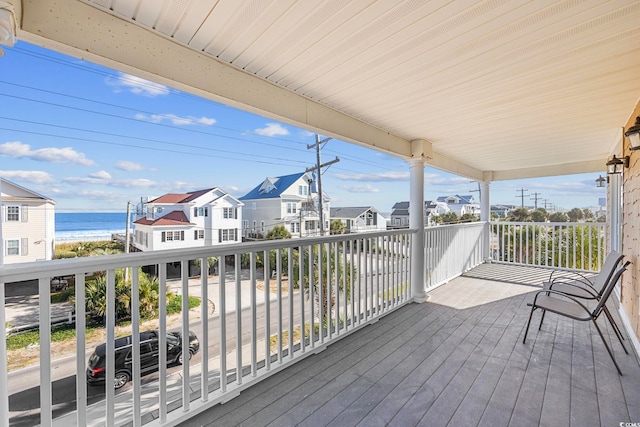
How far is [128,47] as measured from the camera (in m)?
1.53

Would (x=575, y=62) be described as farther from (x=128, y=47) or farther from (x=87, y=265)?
(x=87, y=265)

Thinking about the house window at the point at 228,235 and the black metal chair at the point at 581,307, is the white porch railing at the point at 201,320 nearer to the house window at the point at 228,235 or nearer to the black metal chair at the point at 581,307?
the house window at the point at 228,235

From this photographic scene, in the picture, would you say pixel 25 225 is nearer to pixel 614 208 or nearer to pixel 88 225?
pixel 88 225

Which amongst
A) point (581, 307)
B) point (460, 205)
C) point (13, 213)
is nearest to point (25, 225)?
point (13, 213)

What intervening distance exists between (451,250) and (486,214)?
82.8 inches

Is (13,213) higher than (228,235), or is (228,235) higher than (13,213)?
(13,213)

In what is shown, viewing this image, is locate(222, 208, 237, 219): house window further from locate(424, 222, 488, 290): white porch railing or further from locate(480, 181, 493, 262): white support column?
locate(480, 181, 493, 262): white support column

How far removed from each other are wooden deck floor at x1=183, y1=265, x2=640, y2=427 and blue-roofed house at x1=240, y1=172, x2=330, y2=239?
1093 mm

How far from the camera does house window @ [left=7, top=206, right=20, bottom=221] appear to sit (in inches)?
50.1

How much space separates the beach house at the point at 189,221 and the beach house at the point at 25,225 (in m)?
0.34

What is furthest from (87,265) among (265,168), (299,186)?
(299,186)

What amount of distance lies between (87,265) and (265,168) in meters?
1.61

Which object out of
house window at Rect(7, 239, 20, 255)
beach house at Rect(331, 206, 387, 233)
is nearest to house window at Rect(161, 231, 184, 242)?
house window at Rect(7, 239, 20, 255)

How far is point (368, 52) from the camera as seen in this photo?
1795 millimetres
